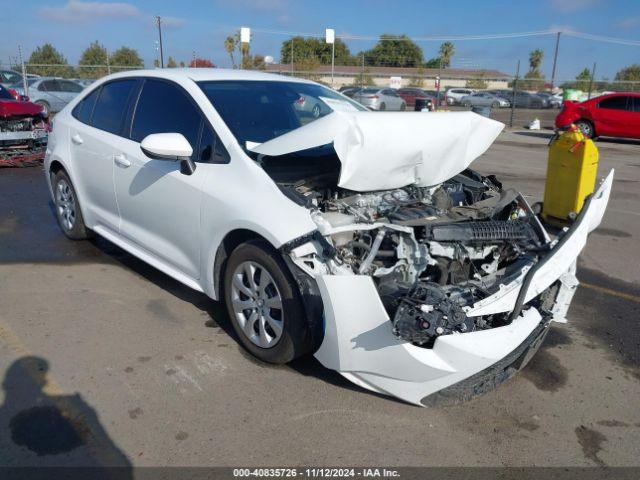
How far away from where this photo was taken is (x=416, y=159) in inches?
143

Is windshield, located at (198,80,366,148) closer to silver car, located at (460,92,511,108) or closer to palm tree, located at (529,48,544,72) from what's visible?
silver car, located at (460,92,511,108)

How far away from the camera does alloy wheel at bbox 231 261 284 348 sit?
3.31 meters

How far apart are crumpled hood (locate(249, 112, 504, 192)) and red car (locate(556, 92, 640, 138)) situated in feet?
50.8

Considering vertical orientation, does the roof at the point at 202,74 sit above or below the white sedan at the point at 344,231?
above

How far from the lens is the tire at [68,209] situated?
18.2 feet

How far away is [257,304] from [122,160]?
185cm

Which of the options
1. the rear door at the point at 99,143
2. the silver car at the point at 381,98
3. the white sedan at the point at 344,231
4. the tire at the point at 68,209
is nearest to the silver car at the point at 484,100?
the silver car at the point at 381,98

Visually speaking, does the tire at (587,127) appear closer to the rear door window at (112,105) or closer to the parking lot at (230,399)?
the parking lot at (230,399)

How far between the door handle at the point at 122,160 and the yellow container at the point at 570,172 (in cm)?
512

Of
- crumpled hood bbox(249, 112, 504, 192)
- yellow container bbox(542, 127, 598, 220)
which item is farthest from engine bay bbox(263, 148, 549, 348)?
yellow container bbox(542, 127, 598, 220)

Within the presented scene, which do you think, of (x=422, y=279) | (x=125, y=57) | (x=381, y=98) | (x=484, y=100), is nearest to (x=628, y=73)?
(x=484, y=100)

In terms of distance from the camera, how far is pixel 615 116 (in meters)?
17.6

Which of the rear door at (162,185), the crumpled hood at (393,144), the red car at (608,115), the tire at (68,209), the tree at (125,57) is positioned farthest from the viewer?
the tree at (125,57)

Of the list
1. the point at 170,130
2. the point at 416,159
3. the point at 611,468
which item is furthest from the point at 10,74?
the point at 611,468
